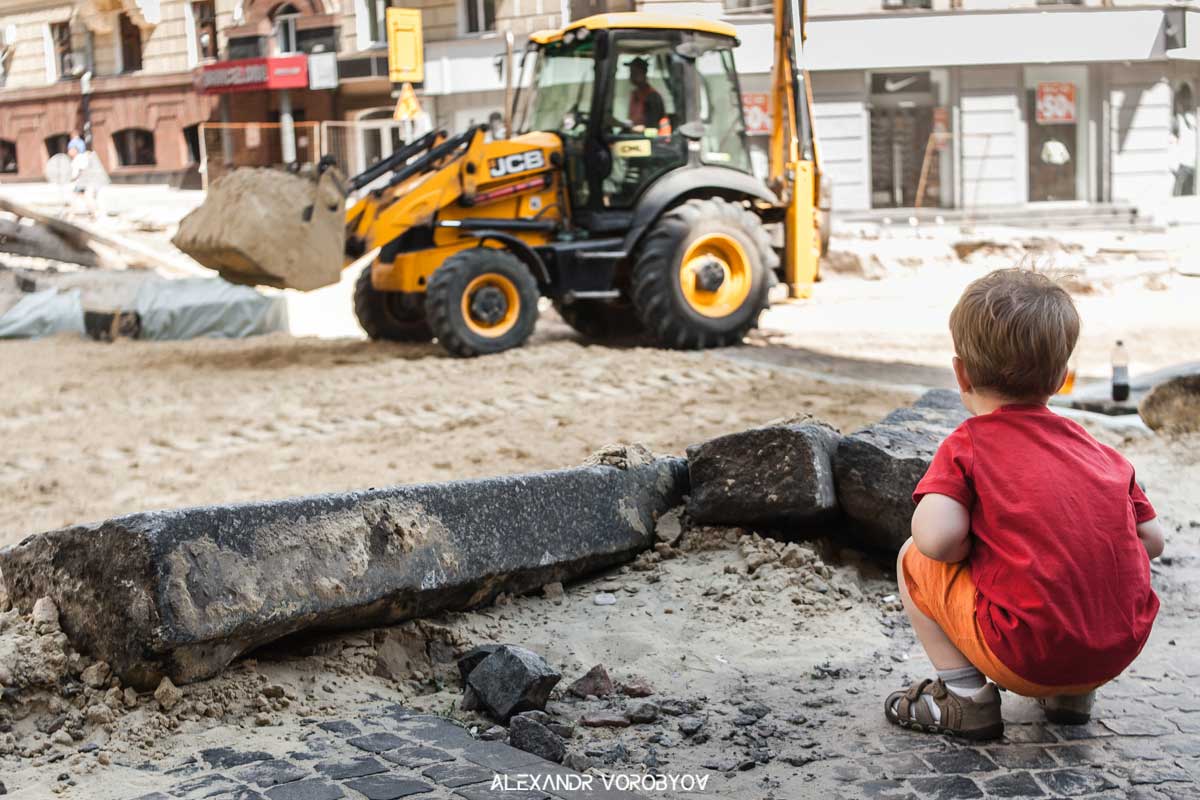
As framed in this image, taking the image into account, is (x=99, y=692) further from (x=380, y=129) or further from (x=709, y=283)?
(x=380, y=129)

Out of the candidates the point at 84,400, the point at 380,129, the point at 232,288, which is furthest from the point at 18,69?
the point at 84,400

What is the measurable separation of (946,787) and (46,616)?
82.4 inches

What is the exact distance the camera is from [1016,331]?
2.78m

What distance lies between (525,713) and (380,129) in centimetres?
2569

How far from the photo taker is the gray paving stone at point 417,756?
281cm

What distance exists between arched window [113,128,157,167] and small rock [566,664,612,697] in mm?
29797

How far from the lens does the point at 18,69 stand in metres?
32.2

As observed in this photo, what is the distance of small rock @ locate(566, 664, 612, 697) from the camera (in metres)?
3.35

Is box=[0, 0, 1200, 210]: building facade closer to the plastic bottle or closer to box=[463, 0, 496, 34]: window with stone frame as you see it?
box=[463, 0, 496, 34]: window with stone frame

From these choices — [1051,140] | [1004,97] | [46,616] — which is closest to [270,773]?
[46,616]

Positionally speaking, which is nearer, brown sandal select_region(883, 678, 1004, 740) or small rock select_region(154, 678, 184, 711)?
brown sandal select_region(883, 678, 1004, 740)

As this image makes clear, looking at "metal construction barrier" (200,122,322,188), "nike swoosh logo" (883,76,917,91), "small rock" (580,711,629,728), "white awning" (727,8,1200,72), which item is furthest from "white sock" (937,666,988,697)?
"metal construction barrier" (200,122,322,188)

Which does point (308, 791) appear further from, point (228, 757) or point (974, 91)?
point (974, 91)

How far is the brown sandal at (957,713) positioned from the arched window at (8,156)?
33406 mm
